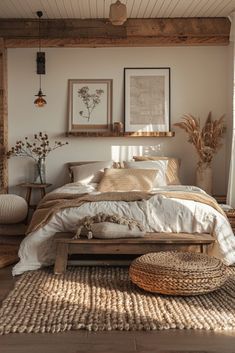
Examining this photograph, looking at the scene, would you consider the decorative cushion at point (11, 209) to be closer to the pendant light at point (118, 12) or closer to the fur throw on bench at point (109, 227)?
the fur throw on bench at point (109, 227)

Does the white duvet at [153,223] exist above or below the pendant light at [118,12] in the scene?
below

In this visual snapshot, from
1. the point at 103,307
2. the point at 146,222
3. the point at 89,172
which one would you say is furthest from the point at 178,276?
the point at 89,172

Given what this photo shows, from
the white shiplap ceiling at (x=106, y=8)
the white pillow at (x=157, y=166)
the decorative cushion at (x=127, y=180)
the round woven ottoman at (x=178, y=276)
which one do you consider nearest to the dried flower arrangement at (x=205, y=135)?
the white pillow at (x=157, y=166)

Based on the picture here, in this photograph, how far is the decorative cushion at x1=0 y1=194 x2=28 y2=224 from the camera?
18.5 feet

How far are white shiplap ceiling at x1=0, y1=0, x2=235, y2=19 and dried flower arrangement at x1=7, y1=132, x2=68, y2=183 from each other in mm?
1563

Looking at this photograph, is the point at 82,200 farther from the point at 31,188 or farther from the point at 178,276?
the point at 31,188

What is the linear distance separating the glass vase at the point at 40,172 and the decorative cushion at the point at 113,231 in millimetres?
2460

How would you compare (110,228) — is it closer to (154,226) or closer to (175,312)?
(154,226)

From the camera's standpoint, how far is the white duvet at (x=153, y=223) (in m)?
4.43

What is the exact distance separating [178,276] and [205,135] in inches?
133

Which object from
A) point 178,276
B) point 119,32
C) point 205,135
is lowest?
point 178,276

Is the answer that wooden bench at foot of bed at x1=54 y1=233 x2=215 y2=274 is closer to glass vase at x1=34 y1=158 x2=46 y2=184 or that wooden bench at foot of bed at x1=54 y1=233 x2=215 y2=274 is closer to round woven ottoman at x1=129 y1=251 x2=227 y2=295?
round woven ottoman at x1=129 y1=251 x2=227 y2=295

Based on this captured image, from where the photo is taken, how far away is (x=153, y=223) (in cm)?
444

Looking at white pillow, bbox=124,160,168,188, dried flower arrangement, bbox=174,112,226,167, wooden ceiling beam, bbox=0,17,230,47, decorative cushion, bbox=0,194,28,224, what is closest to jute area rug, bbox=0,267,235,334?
decorative cushion, bbox=0,194,28,224
